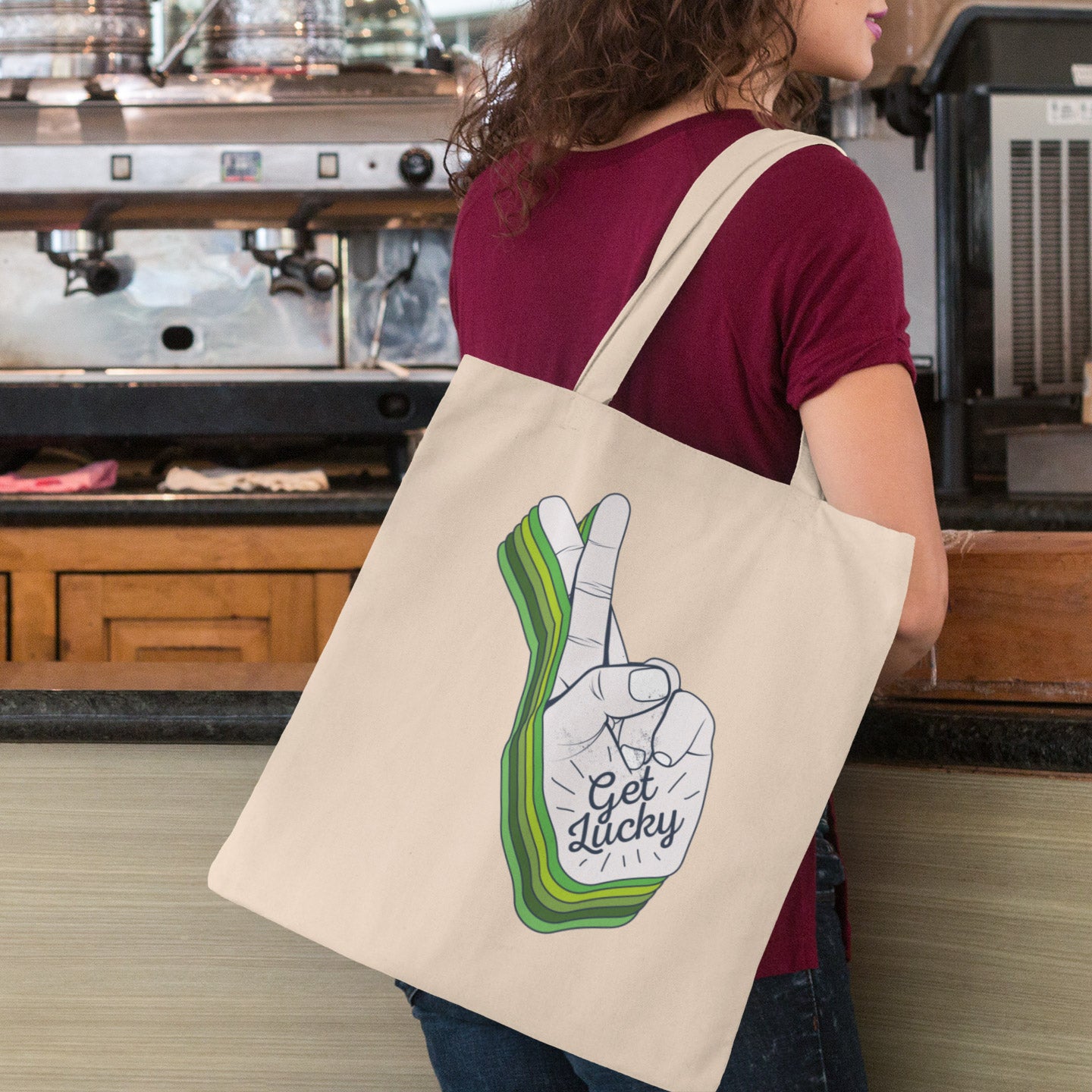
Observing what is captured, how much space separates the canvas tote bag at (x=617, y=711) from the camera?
2.02 ft

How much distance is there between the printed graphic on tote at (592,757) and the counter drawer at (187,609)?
1.53 m

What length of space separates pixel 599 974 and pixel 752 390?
0.94ft

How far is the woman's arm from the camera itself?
2.00ft

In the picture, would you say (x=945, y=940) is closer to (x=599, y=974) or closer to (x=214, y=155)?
(x=599, y=974)

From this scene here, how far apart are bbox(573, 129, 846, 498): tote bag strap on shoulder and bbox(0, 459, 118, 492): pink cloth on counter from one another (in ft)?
5.89

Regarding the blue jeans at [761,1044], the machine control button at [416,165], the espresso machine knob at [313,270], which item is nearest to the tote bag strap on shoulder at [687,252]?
the blue jeans at [761,1044]

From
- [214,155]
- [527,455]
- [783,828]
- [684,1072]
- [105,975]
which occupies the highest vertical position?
[214,155]

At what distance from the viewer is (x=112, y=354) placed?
8.20ft

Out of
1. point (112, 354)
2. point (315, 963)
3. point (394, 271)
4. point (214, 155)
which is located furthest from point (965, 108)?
point (315, 963)

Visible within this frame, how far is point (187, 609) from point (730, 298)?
166 cm

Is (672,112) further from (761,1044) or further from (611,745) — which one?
(761,1044)

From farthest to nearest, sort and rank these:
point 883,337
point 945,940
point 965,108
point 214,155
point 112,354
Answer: point 112,354 → point 214,155 → point 965,108 → point 945,940 → point 883,337

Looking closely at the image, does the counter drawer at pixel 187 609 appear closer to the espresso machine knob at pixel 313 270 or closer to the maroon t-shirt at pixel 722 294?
the espresso machine knob at pixel 313 270

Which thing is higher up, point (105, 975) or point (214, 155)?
point (214, 155)
